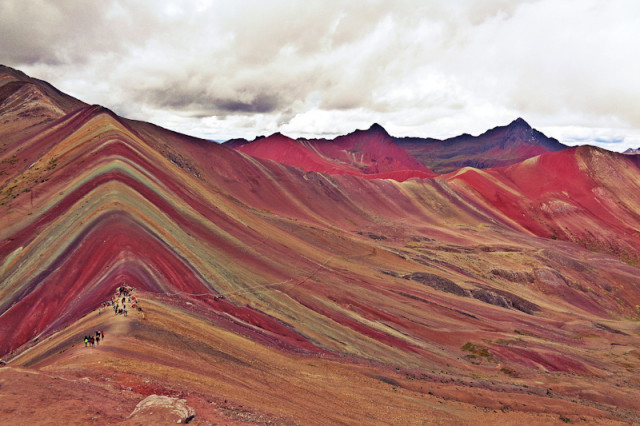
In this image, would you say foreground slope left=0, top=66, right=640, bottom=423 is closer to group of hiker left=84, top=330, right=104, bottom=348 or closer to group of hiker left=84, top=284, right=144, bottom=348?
group of hiker left=84, top=330, right=104, bottom=348

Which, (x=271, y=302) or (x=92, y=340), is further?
(x=271, y=302)

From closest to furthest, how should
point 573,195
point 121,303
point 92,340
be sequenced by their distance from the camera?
point 92,340, point 121,303, point 573,195

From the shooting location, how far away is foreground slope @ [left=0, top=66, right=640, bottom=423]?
20.6 metres

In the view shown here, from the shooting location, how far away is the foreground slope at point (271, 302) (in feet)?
67.7

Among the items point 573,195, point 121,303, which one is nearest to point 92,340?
point 121,303

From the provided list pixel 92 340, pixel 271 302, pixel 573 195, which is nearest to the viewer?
pixel 92 340

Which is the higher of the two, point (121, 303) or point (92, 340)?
point (121, 303)

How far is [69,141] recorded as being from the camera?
59688 mm

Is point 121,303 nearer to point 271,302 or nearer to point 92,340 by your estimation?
point 92,340

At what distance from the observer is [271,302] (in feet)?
125

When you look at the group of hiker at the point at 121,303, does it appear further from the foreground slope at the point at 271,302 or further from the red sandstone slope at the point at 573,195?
the red sandstone slope at the point at 573,195

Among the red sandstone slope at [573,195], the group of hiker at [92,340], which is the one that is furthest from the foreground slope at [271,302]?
the red sandstone slope at [573,195]

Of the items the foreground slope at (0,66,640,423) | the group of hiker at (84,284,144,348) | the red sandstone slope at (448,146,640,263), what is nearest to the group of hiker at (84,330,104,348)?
the group of hiker at (84,284,144,348)

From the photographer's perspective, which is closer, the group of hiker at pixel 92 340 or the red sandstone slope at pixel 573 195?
the group of hiker at pixel 92 340
